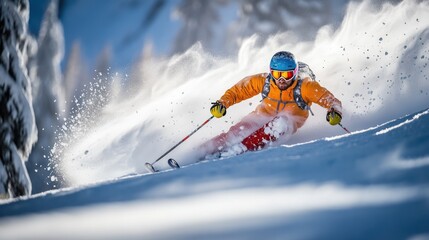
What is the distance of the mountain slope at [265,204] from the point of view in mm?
1149

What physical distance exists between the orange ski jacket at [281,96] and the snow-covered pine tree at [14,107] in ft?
9.19

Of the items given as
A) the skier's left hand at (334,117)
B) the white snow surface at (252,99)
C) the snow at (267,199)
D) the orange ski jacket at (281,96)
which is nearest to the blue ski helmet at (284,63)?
the orange ski jacket at (281,96)

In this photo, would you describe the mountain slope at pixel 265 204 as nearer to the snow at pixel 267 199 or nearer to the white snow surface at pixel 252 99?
the snow at pixel 267 199

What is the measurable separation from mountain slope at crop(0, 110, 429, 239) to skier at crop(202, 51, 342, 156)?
2139mm

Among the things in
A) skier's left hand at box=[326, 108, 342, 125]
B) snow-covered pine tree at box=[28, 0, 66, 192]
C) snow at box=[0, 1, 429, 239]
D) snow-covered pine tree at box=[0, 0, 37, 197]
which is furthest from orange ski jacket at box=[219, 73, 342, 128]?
snow-covered pine tree at box=[28, 0, 66, 192]

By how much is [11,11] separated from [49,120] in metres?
5.64

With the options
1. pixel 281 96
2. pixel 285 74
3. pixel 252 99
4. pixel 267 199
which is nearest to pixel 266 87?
pixel 281 96

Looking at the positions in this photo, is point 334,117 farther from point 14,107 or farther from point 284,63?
point 14,107

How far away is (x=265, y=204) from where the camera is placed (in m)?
1.35

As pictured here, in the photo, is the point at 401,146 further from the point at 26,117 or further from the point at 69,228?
the point at 26,117

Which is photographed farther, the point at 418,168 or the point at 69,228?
the point at 418,168

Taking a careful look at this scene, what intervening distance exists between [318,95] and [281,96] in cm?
49

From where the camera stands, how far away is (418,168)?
1479 mm

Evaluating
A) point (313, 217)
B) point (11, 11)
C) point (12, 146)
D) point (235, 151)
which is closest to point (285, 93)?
point (235, 151)
